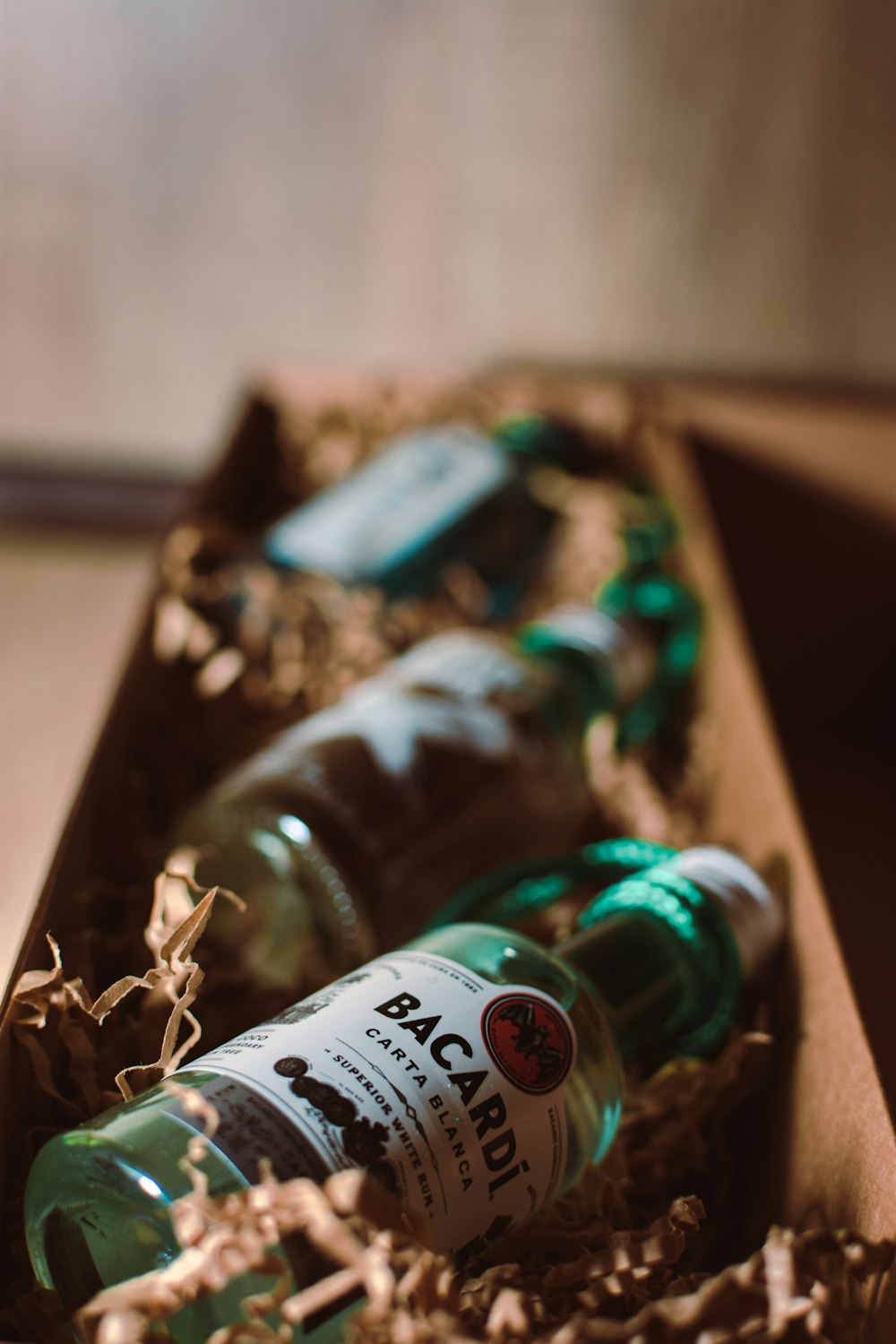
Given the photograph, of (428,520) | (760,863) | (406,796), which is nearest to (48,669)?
(428,520)

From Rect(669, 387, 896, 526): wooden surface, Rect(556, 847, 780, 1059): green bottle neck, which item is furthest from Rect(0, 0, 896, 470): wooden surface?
Rect(556, 847, 780, 1059): green bottle neck

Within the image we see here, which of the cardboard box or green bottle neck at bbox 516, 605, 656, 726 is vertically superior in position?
green bottle neck at bbox 516, 605, 656, 726

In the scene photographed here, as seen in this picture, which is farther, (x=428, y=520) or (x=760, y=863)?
(x=428, y=520)

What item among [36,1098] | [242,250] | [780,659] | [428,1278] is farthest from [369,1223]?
[242,250]

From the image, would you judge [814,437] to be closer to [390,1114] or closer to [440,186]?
[440,186]

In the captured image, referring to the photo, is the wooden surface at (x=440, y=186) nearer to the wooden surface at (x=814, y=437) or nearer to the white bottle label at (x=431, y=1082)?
the wooden surface at (x=814, y=437)

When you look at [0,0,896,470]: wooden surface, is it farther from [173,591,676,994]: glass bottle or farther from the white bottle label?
the white bottle label
